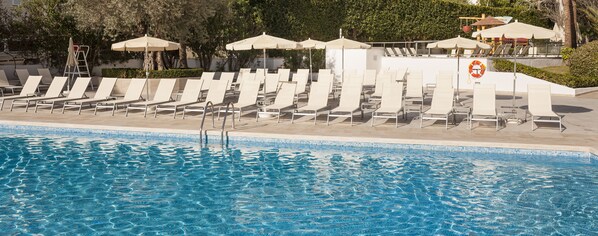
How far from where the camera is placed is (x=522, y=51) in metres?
26.2

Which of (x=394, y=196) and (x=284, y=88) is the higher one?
(x=284, y=88)

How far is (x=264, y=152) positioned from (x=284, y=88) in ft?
10.9

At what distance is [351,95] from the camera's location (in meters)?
13.6

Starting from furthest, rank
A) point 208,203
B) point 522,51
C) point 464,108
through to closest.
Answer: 1. point 522,51
2. point 464,108
3. point 208,203

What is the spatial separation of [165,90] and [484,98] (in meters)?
7.37

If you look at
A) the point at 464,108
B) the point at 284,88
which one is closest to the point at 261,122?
the point at 284,88

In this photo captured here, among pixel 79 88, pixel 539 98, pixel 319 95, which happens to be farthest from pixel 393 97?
pixel 79 88

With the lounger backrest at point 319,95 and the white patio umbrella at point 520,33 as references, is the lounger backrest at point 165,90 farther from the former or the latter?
the white patio umbrella at point 520,33

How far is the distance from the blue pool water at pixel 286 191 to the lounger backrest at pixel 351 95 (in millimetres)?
2624

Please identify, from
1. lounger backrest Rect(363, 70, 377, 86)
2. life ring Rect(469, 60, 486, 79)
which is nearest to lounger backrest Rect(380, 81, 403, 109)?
lounger backrest Rect(363, 70, 377, 86)

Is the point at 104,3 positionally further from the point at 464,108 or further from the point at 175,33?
Result: the point at 464,108

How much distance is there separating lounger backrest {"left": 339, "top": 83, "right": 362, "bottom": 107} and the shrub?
489 inches

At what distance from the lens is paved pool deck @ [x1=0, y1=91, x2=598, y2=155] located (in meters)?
10.8

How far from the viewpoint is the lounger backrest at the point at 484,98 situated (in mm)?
12766
